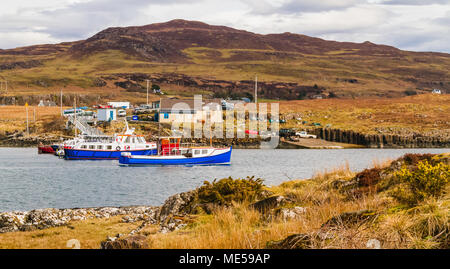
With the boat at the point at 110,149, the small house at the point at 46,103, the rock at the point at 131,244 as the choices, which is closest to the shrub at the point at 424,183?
the rock at the point at 131,244

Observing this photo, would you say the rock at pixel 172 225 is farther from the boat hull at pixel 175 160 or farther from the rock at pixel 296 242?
the boat hull at pixel 175 160

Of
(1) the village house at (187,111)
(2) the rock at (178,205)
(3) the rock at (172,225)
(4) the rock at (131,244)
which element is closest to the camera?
(4) the rock at (131,244)

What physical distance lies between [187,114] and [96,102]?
58.3 m

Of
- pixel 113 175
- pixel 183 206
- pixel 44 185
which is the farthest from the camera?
pixel 113 175

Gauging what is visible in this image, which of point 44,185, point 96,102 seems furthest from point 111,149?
point 96,102

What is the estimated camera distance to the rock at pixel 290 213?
12.3 meters

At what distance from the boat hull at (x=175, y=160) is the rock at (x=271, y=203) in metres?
46.9

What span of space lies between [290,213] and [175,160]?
49906 mm

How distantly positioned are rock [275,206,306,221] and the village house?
9378cm

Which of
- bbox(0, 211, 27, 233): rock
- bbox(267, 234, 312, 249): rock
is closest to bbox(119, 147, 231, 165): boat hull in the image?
bbox(0, 211, 27, 233): rock

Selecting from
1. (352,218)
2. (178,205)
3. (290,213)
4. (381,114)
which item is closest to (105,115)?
(381,114)
